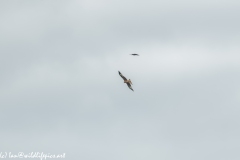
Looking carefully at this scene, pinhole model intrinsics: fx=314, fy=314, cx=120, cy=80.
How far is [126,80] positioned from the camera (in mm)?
86125
